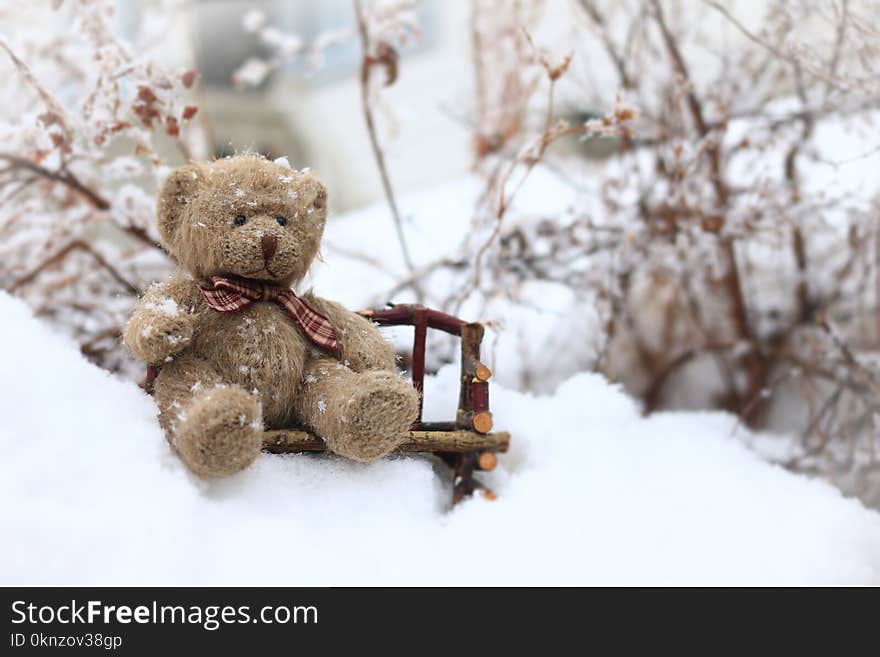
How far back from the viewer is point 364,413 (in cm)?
59

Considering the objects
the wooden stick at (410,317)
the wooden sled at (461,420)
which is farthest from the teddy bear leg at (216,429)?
the wooden stick at (410,317)

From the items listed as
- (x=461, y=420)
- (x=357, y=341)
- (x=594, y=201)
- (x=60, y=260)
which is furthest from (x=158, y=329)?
(x=594, y=201)

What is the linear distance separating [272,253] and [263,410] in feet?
0.48

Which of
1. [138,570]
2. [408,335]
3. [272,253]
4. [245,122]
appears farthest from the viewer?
[245,122]

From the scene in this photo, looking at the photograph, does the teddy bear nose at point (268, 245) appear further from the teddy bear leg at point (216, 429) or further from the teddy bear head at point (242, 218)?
the teddy bear leg at point (216, 429)

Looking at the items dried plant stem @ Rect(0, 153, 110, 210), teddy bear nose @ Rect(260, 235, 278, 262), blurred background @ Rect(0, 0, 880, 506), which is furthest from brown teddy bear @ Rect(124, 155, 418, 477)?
dried plant stem @ Rect(0, 153, 110, 210)

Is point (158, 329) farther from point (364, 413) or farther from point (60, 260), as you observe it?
point (60, 260)

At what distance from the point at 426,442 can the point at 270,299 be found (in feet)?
0.68

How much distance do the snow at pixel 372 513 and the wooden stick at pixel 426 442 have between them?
24 millimetres

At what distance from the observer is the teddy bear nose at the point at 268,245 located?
2.06 ft

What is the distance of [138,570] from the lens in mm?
525

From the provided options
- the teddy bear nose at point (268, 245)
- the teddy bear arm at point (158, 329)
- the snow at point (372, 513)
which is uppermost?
the teddy bear nose at point (268, 245)

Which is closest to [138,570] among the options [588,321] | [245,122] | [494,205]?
[494,205]
